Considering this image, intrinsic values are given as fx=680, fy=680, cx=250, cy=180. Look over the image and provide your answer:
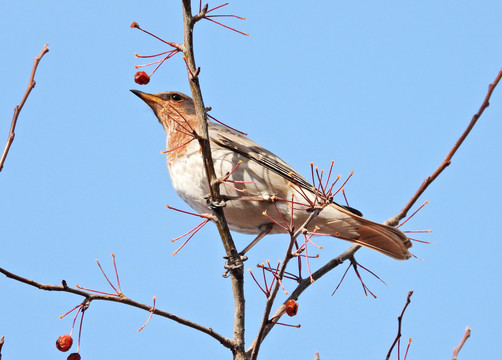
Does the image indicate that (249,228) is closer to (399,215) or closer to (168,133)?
(168,133)

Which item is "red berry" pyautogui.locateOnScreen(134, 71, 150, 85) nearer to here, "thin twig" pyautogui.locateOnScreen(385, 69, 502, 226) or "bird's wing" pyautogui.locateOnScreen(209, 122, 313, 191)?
"bird's wing" pyautogui.locateOnScreen(209, 122, 313, 191)

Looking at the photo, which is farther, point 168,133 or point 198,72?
point 168,133

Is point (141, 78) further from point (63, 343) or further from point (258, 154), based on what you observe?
point (63, 343)

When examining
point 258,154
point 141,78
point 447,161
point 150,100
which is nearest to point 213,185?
point 141,78

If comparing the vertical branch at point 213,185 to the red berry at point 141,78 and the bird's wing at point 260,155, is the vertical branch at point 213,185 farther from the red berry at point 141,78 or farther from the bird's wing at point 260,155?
the bird's wing at point 260,155

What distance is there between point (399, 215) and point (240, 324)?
143 centimetres

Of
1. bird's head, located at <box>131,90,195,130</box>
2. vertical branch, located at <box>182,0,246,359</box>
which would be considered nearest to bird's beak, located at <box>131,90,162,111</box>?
bird's head, located at <box>131,90,195,130</box>

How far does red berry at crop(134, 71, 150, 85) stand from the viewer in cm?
516

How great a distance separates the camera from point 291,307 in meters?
4.14

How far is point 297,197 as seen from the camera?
20.9ft

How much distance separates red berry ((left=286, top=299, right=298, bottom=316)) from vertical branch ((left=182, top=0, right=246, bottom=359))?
0.49 meters

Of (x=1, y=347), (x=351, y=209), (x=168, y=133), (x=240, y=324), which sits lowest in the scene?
(x=1, y=347)

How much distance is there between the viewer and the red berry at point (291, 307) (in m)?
4.13

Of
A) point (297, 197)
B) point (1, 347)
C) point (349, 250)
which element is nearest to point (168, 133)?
point (297, 197)
